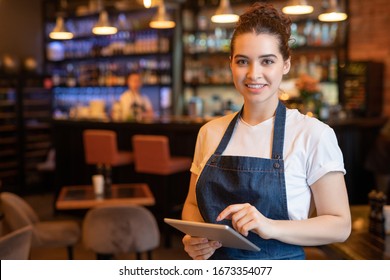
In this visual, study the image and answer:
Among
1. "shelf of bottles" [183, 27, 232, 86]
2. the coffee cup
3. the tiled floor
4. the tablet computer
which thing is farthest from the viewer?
"shelf of bottles" [183, 27, 232, 86]

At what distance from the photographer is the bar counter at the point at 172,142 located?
5.96 m

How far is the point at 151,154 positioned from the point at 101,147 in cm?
74

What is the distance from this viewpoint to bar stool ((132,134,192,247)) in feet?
18.2

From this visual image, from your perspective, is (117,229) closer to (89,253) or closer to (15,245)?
(15,245)

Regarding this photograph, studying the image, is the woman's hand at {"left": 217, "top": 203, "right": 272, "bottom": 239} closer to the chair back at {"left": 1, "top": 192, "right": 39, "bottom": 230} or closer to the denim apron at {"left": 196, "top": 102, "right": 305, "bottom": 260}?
the denim apron at {"left": 196, "top": 102, "right": 305, "bottom": 260}

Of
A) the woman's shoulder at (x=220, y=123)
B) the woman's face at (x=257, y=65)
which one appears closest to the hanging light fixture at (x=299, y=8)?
the woman's shoulder at (x=220, y=123)

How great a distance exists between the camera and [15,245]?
2533 millimetres

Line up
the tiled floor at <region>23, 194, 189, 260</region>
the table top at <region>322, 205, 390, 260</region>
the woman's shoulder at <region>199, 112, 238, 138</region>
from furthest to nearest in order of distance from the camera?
the tiled floor at <region>23, 194, 189, 260</region>, the table top at <region>322, 205, 390, 260</region>, the woman's shoulder at <region>199, 112, 238, 138</region>

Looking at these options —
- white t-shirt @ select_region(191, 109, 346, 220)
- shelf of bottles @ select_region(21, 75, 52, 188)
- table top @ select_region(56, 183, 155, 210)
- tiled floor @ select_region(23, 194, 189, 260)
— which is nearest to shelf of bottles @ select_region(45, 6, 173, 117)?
shelf of bottles @ select_region(21, 75, 52, 188)

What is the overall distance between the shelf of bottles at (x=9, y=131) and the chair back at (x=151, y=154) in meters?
3.39

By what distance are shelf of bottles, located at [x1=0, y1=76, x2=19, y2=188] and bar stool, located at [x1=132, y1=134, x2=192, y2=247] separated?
328 centimetres

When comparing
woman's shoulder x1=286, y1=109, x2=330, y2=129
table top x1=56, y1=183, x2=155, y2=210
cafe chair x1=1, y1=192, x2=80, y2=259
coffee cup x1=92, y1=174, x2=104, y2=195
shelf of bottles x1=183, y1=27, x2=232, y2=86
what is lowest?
cafe chair x1=1, y1=192, x2=80, y2=259

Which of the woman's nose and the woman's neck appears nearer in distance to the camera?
the woman's nose

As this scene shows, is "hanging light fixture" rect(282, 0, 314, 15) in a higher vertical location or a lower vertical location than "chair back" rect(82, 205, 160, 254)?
higher
